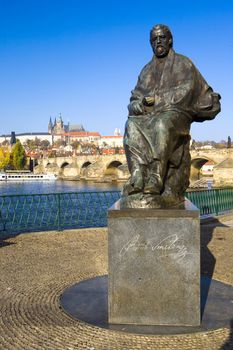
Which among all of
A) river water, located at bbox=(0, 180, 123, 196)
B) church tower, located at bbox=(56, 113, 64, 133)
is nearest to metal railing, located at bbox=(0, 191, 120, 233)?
river water, located at bbox=(0, 180, 123, 196)

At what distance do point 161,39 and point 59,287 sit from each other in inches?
136

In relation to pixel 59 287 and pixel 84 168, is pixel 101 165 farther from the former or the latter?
pixel 59 287

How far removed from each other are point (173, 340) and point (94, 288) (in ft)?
5.71

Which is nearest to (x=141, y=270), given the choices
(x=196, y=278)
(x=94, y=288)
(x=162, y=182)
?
(x=196, y=278)

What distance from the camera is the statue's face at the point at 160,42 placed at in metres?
4.77

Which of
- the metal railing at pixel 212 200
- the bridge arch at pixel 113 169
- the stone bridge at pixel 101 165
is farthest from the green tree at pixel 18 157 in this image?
the metal railing at pixel 212 200

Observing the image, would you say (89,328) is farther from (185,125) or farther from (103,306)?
(185,125)

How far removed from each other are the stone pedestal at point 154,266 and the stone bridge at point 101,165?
165ft

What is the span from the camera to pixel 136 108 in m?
4.72

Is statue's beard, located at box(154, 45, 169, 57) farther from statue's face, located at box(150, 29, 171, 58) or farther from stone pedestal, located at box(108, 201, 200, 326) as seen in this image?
stone pedestal, located at box(108, 201, 200, 326)

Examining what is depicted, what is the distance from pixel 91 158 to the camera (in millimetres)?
77938

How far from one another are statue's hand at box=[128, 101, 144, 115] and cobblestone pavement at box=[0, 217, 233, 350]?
7.72 feet

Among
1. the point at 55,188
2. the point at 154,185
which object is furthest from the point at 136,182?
the point at 55,188
